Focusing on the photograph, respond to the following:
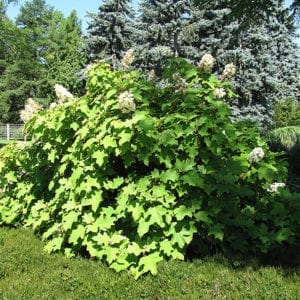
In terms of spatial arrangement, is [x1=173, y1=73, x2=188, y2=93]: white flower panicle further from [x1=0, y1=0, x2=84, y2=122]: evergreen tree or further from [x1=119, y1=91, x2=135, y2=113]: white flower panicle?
[x1=0, y1=0, x2=84, y2=122]: evergreen tree

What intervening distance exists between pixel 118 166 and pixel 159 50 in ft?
64.7

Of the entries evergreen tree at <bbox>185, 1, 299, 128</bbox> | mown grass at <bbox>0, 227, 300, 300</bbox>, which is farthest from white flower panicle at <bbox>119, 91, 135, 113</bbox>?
evergreen tree at <bbox>185, 1, 299, 128</bbox>

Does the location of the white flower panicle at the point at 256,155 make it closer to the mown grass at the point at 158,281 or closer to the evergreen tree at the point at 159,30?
the mown grass at the point at 158,281

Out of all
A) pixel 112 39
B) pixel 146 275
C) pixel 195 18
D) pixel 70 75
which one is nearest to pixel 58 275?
pixel 146 275

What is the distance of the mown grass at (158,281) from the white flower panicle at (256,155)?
92 cm

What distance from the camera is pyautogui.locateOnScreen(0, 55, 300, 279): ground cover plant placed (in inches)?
138

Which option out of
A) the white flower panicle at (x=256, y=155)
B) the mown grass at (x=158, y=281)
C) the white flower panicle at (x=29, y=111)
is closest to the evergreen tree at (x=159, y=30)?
the white flower panicle at (x=29, y=111)

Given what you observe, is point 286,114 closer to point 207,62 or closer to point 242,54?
point 242,54

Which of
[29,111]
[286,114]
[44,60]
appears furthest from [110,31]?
[29,111]

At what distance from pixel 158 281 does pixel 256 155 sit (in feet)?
4.59

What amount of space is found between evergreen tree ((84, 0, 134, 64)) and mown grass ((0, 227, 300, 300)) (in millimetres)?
23083

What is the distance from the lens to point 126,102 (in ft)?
11.6

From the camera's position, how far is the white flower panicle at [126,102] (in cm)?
353

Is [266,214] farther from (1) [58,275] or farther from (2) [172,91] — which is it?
(1) [58,275]
